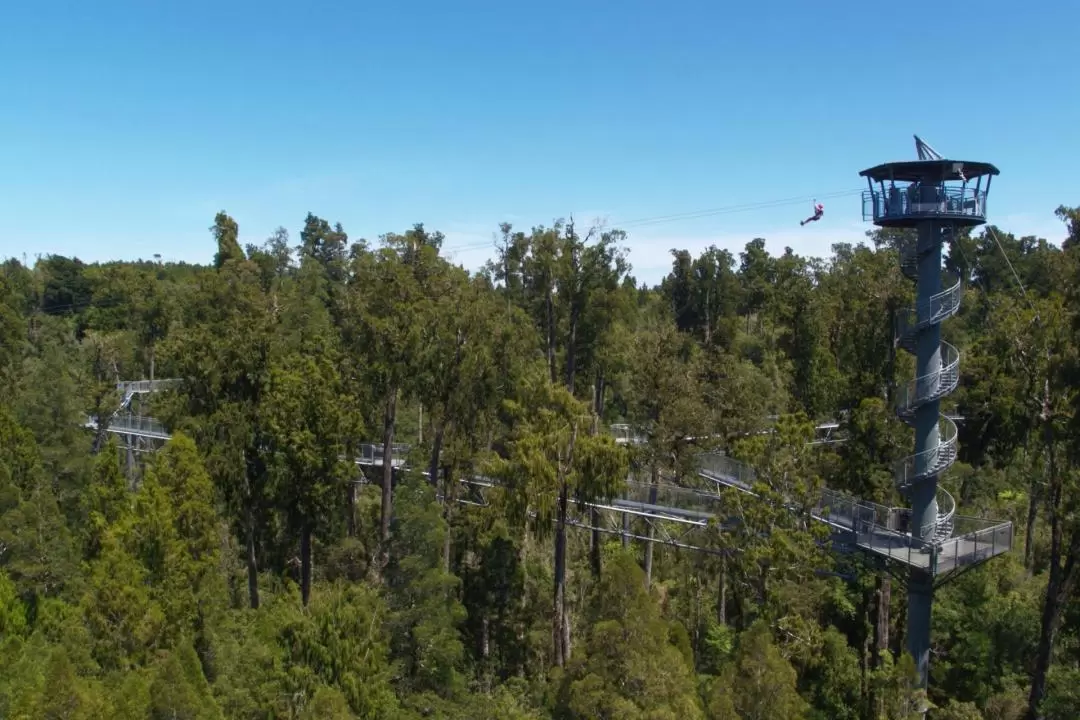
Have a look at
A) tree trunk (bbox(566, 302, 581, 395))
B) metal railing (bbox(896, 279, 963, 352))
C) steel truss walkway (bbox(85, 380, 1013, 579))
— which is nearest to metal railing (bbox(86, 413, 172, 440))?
steel truss walkway (bbox(85, 380, 1013, 579))

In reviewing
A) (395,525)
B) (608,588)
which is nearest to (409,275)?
(395,525)

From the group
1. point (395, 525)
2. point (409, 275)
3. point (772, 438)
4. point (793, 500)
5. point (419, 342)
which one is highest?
point (409, 275)

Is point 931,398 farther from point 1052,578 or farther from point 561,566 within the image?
point 561,566

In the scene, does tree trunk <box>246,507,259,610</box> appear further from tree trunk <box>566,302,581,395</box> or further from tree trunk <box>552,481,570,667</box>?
tree trunk <box>566,302,581,395</box>

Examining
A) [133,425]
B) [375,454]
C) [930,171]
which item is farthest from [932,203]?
[133,425]

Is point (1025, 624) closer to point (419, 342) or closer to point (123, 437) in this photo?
point (419, 342)

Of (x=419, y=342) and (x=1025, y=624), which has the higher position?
(x=419, y=342)
